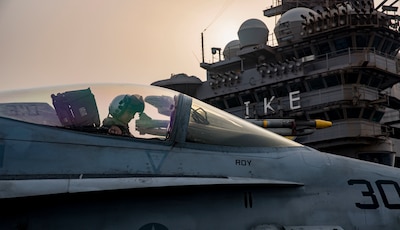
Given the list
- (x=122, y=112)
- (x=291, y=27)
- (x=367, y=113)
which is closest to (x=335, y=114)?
(x=367, y=113)

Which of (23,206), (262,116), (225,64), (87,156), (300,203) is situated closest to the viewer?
(23,206)

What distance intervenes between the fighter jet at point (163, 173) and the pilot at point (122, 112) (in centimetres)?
2

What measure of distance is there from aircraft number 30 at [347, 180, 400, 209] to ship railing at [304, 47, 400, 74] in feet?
162

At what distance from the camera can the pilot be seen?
491 centimetres

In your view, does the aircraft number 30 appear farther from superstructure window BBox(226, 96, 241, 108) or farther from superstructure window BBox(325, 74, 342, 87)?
superstructure window BBox(226, 96, 241, 108)

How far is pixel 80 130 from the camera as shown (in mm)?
4762

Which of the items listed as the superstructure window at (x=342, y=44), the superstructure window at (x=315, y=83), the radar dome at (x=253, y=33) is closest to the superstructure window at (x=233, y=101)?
the radar dome at (x=253, y=33)

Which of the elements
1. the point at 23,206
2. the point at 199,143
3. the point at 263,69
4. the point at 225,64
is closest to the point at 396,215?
the point at 199,143

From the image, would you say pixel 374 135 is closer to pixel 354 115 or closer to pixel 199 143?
pixel 354 115

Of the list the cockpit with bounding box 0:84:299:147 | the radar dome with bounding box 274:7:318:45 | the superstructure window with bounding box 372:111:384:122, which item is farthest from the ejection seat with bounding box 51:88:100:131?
the radar dome with bounding box 274:7:318:45

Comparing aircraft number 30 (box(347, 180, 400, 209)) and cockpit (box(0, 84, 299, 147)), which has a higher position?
cockpit (box(0, 84, 299, 147))

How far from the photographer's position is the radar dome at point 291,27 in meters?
57.8

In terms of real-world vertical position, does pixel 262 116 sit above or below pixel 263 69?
below

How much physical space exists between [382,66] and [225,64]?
72.0 ft
